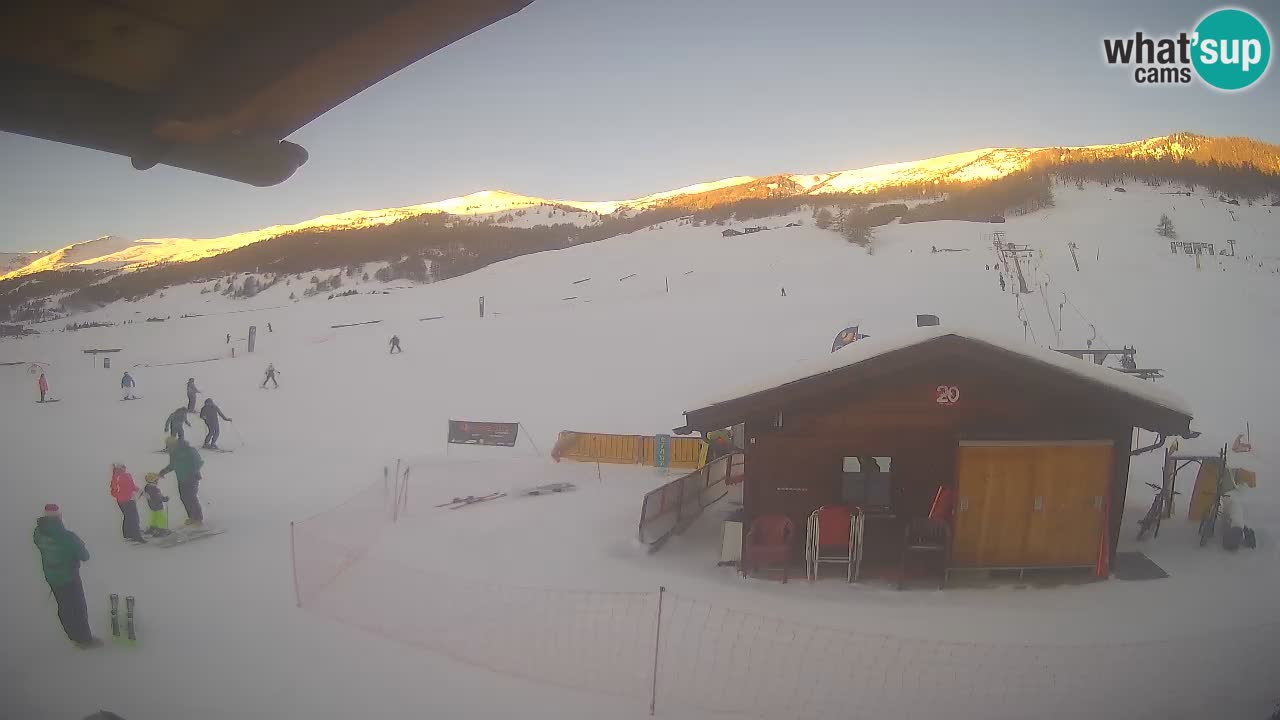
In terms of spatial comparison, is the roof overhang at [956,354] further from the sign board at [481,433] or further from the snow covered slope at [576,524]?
the sign board at [481,433]

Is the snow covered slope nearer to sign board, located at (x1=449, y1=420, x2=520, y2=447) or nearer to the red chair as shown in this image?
the red chair

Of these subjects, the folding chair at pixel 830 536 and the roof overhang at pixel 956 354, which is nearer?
the roof overhang at pixel 956 354

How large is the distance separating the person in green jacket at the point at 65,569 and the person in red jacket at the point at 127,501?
382 centimetres

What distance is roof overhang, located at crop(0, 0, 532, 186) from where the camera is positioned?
1.38 meters

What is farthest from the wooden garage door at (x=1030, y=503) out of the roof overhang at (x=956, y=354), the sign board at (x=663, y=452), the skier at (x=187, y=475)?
the skier at (x=187, y=475)

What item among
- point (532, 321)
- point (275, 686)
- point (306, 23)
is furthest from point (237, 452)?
point (306, 23)

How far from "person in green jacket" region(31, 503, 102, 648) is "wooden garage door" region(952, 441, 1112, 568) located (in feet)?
36.3

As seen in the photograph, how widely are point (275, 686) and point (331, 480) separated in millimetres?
10348

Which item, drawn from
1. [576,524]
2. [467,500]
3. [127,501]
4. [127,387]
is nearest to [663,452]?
[576,524]

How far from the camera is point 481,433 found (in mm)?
20016

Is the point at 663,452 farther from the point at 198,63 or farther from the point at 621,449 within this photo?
the point at 198,63

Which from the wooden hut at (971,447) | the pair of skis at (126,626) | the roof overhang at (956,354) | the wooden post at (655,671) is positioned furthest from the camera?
the wooden hut at (971,447)

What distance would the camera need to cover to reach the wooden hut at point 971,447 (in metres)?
10.9

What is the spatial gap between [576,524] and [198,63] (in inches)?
498
